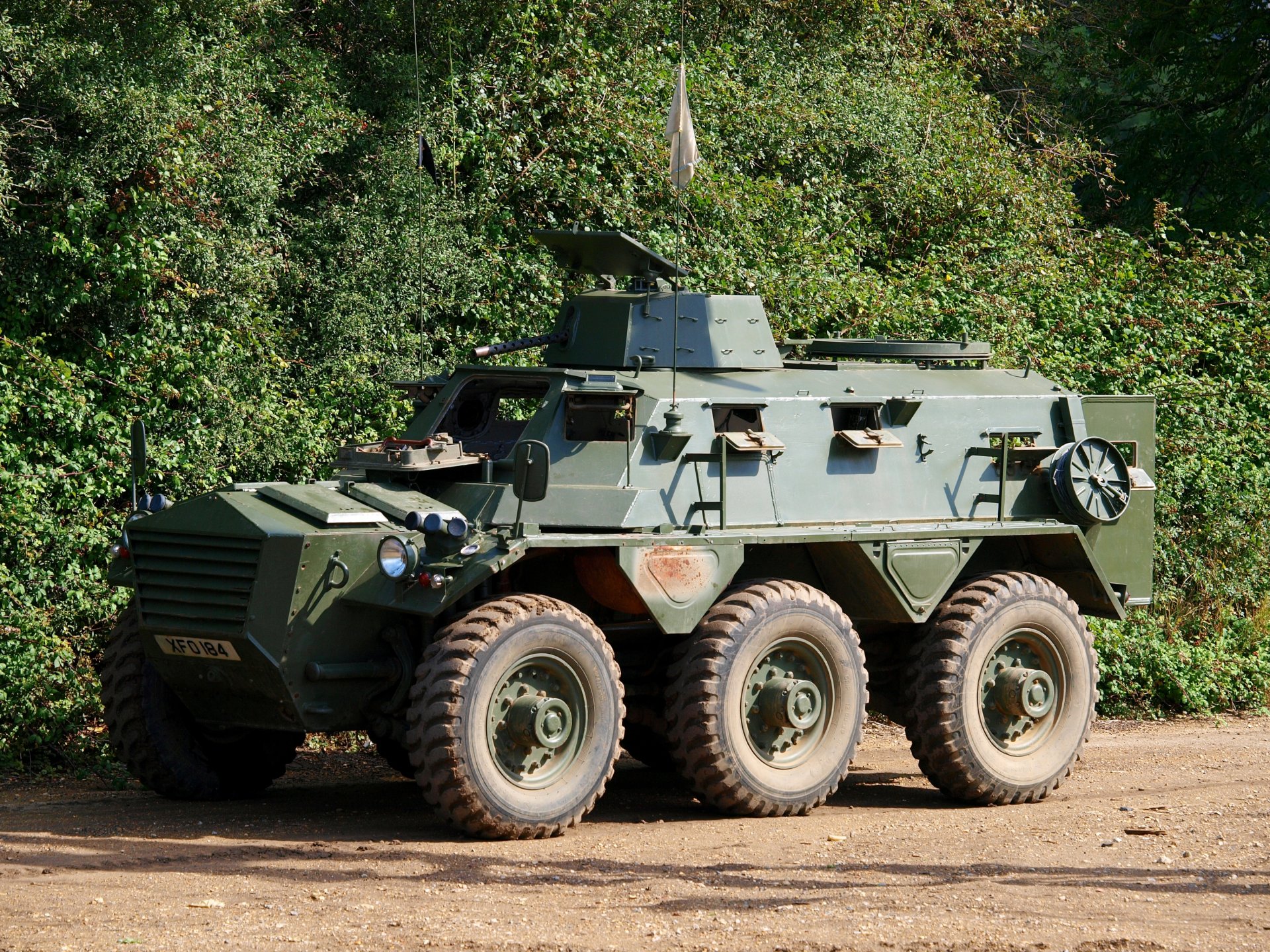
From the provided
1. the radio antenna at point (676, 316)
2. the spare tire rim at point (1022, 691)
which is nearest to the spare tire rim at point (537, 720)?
the radio antenna at point (676, 316)

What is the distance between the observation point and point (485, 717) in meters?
7.48

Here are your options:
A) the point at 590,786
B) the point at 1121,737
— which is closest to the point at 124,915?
the point at 590,786

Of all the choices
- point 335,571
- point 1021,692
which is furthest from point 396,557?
point 1021,692

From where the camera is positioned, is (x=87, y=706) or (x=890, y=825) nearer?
(x=890, y=825)

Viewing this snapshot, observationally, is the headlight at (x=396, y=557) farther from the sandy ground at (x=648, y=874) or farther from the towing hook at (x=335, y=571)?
the sandy ground at (x=648, y=874)

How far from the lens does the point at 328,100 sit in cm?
1413

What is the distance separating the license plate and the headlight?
83 centimetres

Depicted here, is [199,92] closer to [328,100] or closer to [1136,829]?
[328,100]

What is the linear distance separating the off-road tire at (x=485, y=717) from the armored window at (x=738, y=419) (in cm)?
148

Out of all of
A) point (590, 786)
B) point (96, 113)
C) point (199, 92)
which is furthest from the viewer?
point (199, 92)

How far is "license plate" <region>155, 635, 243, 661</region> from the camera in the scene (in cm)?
774

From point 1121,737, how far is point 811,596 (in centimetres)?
433

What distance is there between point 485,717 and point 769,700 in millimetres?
1701

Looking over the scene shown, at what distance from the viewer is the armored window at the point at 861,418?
9312 mm
